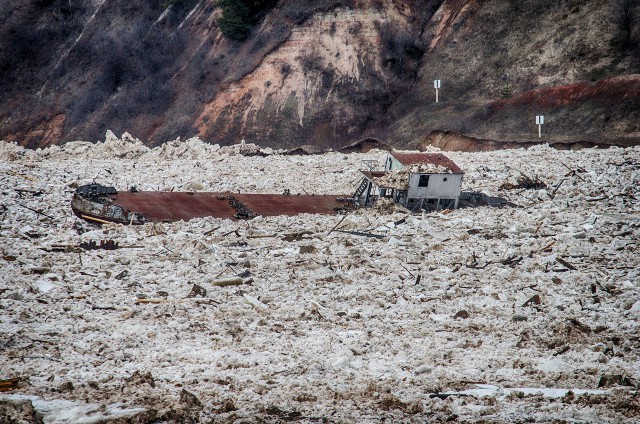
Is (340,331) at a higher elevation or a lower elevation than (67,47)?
lower

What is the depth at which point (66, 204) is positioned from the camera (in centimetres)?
2241

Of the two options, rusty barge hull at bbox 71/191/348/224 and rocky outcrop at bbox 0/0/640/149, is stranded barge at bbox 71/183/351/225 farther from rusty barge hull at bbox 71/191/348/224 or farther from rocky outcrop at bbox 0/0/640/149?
rocky outcrop at bbox 0/0/640/149

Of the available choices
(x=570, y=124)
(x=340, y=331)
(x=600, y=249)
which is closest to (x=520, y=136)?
(x=570, y=124)

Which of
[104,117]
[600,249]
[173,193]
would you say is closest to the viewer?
[600,249]

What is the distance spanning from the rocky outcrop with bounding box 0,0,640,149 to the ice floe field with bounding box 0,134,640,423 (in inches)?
563

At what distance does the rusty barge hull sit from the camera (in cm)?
2098

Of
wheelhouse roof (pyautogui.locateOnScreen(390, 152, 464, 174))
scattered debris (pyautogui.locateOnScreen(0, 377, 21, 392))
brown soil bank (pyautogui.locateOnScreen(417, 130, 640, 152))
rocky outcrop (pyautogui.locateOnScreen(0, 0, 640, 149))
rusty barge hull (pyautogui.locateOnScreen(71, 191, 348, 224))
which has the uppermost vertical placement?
rocky outcrop (pyautogui.locateOnScreen(0, 0, 640, 149))

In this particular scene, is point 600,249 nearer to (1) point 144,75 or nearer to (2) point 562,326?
(2) point 562,326

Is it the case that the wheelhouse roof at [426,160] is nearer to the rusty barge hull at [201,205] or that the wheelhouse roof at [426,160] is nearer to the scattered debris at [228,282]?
the rusty barge hull at [201,205]

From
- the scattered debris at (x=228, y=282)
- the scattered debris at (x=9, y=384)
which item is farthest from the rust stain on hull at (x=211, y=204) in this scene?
the scattered debris at (x=9, y=384)

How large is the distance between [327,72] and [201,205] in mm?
22067

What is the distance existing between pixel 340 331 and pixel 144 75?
3813 centimetres

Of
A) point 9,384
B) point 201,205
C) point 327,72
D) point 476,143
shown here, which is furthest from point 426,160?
point 327,72

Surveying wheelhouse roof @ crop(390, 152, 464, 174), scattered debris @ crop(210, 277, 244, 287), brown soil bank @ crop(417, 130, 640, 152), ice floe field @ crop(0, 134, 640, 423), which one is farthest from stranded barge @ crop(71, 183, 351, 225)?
brown soil bank @ crop(417, 130, 640, 152)
